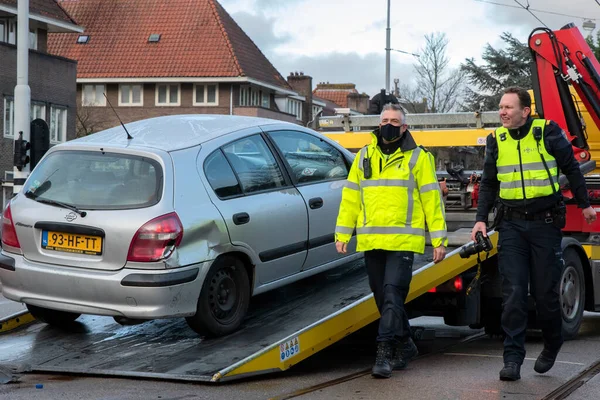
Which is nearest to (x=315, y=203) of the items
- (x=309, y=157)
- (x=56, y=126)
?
(x=309, y=157)

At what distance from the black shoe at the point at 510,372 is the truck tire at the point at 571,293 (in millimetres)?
2012

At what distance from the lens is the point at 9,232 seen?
24.3ft

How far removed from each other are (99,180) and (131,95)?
51.4 m

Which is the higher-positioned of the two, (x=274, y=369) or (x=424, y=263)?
(x=424, y=263)

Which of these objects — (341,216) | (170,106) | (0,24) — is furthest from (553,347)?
(170,106)

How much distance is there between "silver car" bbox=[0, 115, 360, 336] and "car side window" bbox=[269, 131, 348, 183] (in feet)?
0.48

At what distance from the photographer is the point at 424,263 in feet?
26.6

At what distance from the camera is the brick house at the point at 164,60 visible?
55.6 meters

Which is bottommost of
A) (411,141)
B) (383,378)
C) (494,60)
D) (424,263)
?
(383,378)

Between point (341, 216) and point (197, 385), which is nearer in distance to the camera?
point (197, 385)

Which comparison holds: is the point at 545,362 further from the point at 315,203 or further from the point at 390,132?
the point at 315,203

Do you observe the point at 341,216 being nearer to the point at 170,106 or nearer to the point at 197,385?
the point at 197,385

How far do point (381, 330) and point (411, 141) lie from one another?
132 centimetres

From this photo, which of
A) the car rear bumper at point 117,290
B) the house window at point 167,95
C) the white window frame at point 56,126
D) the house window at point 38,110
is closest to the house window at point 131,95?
the house window at point 167,95
